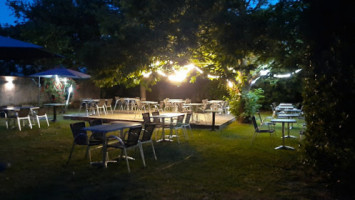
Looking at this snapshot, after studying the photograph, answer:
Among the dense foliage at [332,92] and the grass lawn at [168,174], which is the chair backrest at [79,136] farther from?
the dense foliage at [332,92]

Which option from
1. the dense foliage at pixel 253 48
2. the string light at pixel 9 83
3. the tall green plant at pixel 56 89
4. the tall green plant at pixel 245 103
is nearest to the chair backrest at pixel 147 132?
the dense foliage at pixel 253 48

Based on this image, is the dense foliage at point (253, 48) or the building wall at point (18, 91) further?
the building wall at point (18, 91)

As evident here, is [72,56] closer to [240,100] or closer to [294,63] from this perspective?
[240,100]

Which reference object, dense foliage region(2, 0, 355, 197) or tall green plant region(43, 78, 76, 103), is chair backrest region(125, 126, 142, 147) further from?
tall green plant region(43, 78, 76, 103)

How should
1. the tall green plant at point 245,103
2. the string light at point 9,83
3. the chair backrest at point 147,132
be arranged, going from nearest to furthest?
the chair backrest at point 147,132 < the tall green plant at point 245,103 < the string light at point 9,83

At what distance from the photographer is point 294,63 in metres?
6.64

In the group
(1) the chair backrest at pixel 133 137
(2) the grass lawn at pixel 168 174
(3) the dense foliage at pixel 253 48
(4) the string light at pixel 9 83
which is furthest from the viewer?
(4) the string light at pixel 9 83

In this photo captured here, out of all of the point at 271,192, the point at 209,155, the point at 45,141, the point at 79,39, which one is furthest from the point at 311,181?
the point at 79,39

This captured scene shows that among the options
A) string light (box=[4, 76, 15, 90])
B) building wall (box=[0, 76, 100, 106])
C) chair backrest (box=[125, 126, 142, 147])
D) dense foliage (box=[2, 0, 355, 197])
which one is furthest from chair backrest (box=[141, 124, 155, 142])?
string light (box=[4, 76, 15, 90])

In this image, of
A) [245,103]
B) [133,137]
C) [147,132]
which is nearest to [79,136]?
[133,137]

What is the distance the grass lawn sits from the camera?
4113 mm

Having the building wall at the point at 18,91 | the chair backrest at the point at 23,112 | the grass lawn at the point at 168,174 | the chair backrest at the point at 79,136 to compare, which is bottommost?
the grass lawn at the point at 168,174

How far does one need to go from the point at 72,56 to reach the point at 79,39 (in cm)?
237

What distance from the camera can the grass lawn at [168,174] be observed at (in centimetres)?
411
